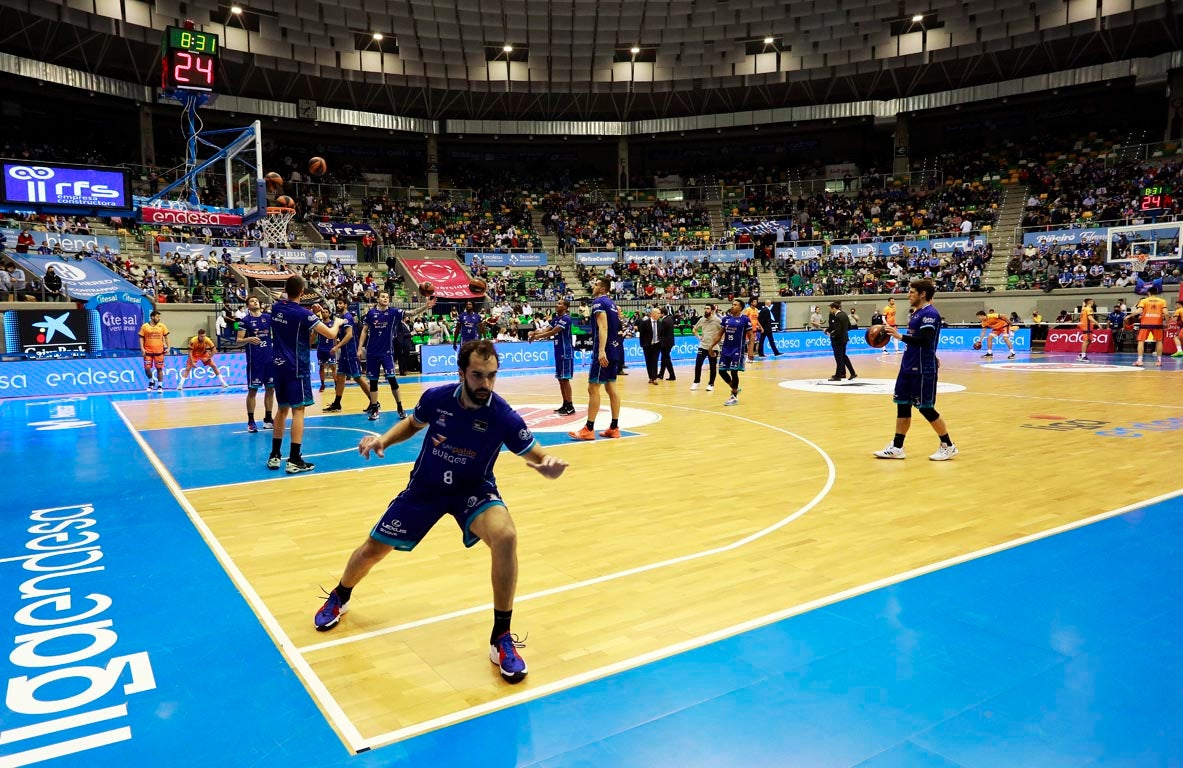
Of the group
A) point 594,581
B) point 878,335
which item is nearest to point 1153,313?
point 878,335

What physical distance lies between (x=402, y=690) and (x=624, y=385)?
14568mm

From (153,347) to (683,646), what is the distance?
663 inches

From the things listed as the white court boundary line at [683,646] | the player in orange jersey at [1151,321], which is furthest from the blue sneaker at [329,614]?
the player in orange jersey at [1151,321]

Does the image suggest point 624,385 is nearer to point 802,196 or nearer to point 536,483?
point 536,483

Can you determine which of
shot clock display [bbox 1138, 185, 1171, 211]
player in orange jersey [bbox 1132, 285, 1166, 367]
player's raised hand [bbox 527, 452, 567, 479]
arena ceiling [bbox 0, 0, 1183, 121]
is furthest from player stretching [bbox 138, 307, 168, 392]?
shot clock display [bbox 1138, 185, 1171, 211]

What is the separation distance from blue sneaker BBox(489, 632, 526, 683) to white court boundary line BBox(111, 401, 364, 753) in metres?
0.69

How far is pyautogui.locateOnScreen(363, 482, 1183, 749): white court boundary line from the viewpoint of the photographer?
292 centimetres

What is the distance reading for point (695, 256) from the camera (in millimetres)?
38312

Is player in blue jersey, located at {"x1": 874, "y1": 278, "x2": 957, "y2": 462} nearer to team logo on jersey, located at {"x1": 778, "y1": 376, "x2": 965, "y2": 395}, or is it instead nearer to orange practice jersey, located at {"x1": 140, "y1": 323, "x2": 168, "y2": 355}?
team logo on jersey, located at {"x1": 778, "y1": 376, "x2": 965, "y2": 395}

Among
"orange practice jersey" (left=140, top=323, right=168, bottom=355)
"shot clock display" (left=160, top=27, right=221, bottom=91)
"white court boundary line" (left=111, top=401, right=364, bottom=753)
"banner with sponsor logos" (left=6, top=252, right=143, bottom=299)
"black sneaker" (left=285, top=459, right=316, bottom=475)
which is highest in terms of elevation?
"shot clock display" (left=160, top=27, right=221, bottom=91)

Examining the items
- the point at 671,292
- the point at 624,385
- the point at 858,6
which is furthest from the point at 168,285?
the point at 858,6

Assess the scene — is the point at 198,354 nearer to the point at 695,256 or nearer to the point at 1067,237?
the point at 695,256

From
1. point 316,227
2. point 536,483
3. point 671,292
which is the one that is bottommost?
point 536,483

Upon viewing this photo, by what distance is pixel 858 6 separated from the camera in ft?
117
